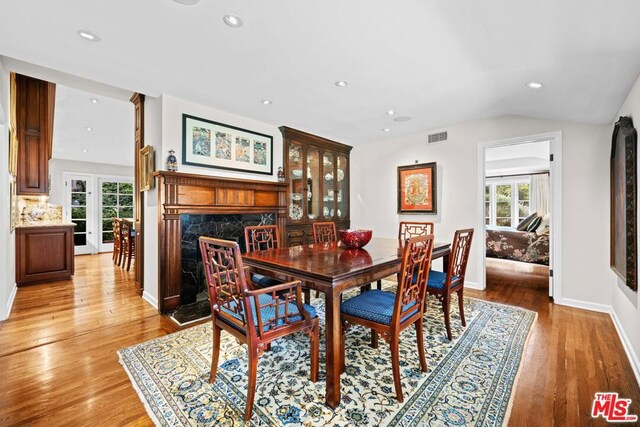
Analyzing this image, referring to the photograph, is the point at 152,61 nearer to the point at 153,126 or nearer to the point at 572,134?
the point at 153,126

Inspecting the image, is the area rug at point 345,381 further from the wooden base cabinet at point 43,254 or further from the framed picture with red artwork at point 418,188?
the wooden base cabinet at point 43,254

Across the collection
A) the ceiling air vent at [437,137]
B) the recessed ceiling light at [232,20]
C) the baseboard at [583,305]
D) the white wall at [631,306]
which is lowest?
the baseboard at [583,305]

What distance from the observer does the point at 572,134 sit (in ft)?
10.7

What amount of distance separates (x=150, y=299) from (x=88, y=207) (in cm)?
571

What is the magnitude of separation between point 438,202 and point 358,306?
123 inches

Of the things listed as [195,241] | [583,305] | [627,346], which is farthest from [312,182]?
[627,346]

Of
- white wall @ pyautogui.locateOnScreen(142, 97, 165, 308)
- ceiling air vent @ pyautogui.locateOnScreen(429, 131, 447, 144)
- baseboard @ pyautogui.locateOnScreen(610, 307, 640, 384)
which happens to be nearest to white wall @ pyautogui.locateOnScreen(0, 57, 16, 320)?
white wall @ pyautogui.locateOnScreen(142, 97, 165, 308)

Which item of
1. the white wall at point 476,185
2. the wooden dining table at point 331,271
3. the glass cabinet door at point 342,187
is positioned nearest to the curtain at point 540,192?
the white wall at point 476,185

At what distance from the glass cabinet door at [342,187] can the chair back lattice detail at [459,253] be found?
3.02 m

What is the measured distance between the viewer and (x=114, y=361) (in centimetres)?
210

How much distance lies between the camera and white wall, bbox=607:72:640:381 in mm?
2018

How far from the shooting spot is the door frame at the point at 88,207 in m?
6.99

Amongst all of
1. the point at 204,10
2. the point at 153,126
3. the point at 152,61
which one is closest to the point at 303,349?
the point at 204,10

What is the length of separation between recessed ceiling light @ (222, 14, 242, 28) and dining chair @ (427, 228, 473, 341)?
7.61 ft
